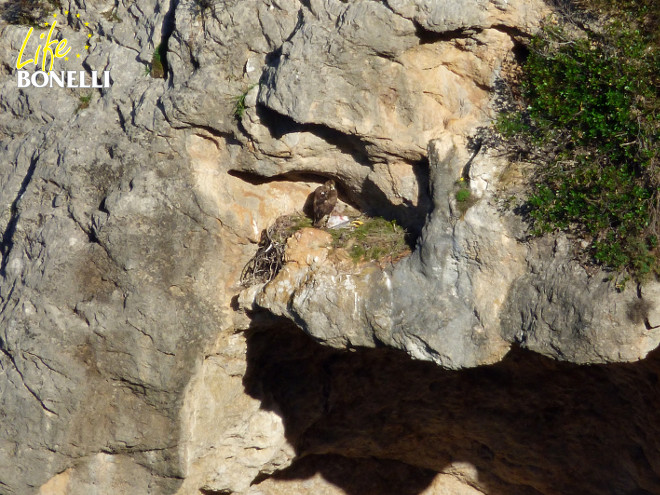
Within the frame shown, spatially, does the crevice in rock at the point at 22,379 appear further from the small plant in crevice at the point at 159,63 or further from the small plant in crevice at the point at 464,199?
the small plant in crevice at the point at 464,199

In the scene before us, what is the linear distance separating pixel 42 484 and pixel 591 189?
6.25 metres

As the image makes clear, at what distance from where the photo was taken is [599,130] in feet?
19.1

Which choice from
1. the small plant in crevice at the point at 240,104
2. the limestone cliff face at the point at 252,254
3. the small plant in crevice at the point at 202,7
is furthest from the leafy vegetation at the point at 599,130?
the small plant in crevice at the point at 202,7

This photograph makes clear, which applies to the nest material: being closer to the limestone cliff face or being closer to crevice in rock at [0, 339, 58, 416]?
the limestone cliff face

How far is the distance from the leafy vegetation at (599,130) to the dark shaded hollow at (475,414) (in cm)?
253

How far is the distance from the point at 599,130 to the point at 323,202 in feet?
9.08

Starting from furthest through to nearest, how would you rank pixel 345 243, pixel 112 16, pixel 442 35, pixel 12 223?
pixel 112 16 < pixel 12 223 < pixel 345 243 < pixel 442 35

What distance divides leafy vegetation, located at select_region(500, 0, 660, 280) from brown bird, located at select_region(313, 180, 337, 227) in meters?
1.90

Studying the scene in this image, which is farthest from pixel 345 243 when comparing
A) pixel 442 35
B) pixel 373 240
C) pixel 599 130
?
pixel 599 130

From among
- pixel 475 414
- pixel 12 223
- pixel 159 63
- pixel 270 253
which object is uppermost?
pixel 159 63

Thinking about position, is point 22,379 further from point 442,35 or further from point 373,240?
point 442,35

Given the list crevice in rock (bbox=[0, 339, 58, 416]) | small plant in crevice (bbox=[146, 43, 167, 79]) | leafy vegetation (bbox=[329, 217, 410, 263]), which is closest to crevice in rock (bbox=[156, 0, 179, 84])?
small plant in crevice (bbox=[146, 43, 167, 79])

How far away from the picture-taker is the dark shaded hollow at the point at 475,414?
27.3ft

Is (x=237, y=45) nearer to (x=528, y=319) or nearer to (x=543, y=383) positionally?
(x=528, y=319)
